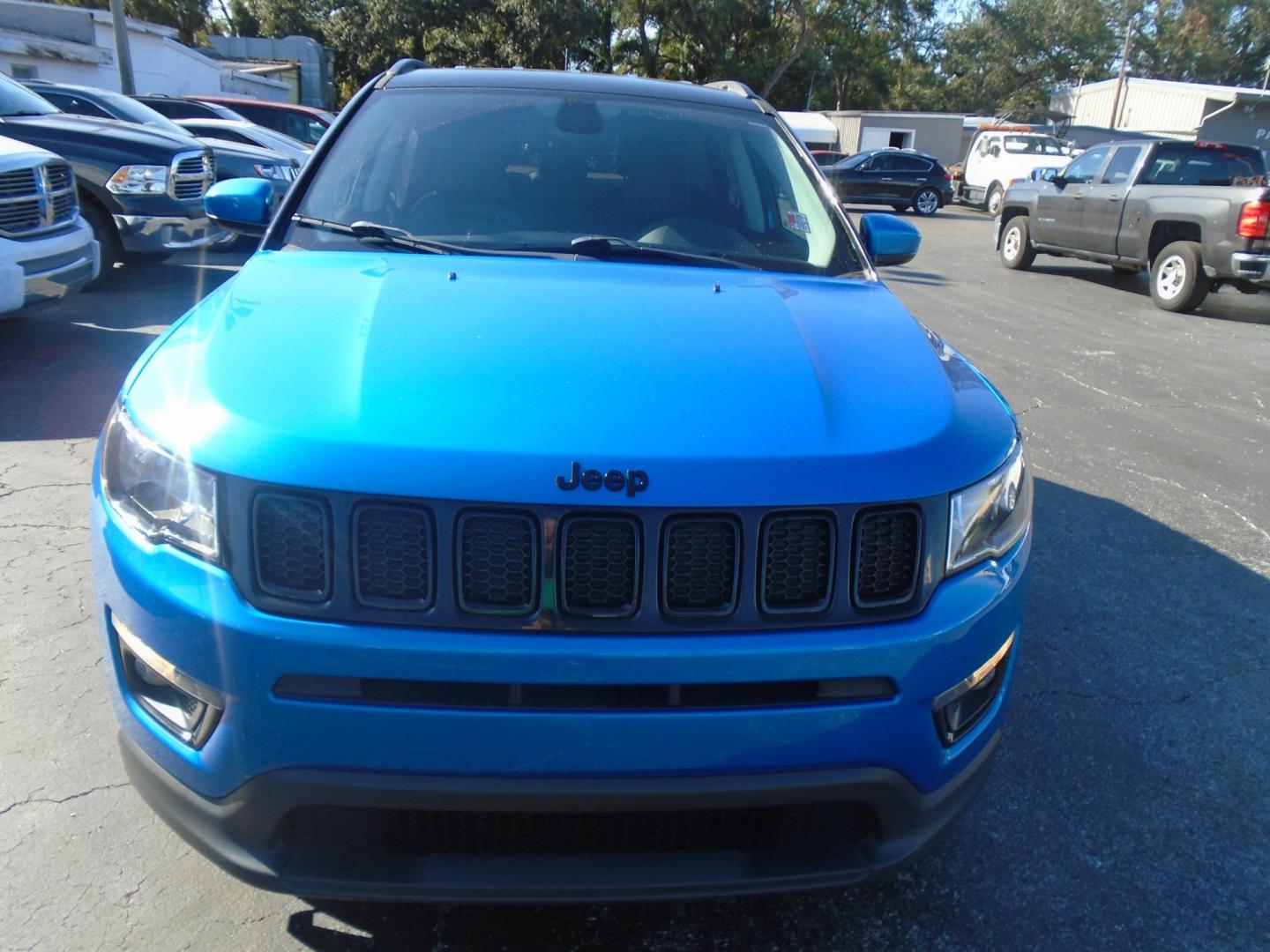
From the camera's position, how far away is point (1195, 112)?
39.6m

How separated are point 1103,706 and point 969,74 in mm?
66445

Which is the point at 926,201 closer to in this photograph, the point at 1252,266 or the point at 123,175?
the point at 1252,266

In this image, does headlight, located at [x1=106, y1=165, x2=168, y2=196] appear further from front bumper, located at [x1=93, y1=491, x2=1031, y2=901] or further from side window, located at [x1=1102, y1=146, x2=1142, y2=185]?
side window, located at [x1=1102, y1=146, x2=1142, y2=185]

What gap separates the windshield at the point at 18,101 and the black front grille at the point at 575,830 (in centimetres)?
816

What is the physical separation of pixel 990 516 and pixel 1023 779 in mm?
1115

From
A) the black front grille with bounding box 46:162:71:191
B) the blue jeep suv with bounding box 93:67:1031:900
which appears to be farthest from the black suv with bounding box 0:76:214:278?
the blue jeep suv with bounding box 93:67:1031:900

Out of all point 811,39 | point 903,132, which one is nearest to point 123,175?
point 903,132

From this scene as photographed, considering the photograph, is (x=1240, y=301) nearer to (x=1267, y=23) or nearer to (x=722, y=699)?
(x=722, y=699)

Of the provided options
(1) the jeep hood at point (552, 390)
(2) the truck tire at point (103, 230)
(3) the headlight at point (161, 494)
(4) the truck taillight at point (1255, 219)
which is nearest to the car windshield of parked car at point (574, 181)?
(1) the jeep hood at point (552, 390)

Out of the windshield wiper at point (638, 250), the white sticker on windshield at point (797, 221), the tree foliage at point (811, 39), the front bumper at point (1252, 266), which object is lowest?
the front bumper at point (1252, 266)

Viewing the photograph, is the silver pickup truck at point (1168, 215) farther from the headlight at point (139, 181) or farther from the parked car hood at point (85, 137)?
the headlight at point (139, 181)

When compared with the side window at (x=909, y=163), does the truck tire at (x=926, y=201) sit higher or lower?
lower

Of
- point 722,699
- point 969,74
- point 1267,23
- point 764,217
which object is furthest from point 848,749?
point 1267,23

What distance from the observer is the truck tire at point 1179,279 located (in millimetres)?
11016
